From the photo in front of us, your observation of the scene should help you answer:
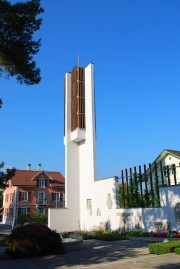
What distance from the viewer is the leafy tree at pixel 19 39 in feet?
47.4

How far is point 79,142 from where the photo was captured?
30.0 metres

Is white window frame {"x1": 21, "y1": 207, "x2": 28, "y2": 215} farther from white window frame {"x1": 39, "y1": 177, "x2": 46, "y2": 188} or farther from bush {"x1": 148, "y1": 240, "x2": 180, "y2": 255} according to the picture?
bush {"x1": 148, "y1": 240, "x2": 180, "y2": 255}

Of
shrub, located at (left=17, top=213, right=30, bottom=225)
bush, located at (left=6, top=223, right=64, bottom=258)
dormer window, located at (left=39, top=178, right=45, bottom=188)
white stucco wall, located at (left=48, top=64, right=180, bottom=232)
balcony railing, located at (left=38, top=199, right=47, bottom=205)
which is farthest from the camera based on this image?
dormer window, located at (left=39, top=178, right=45, bottom=188)

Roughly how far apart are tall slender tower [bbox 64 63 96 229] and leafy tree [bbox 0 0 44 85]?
13.1 meters

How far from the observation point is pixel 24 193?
51031mm

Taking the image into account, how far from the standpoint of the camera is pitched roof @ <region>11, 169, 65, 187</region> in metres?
51.3

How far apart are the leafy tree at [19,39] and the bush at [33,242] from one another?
7.70m

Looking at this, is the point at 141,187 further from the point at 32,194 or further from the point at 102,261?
the point at 32,194

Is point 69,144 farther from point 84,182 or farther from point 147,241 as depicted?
point 147,241

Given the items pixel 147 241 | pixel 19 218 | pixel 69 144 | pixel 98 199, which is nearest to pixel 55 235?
pixel 147 241

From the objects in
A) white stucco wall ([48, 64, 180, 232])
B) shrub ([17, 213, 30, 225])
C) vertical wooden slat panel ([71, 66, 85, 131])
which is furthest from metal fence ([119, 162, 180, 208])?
shrub ([17, 213, 30, 225])

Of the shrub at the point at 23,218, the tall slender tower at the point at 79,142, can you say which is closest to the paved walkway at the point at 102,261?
the tall slender tower at the point at 79,142

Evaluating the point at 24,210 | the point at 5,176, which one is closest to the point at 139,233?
the point at 5,176

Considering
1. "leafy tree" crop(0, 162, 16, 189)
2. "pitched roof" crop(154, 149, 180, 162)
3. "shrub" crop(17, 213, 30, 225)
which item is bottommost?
"shrub" crop(17, 213, 30, 225)
